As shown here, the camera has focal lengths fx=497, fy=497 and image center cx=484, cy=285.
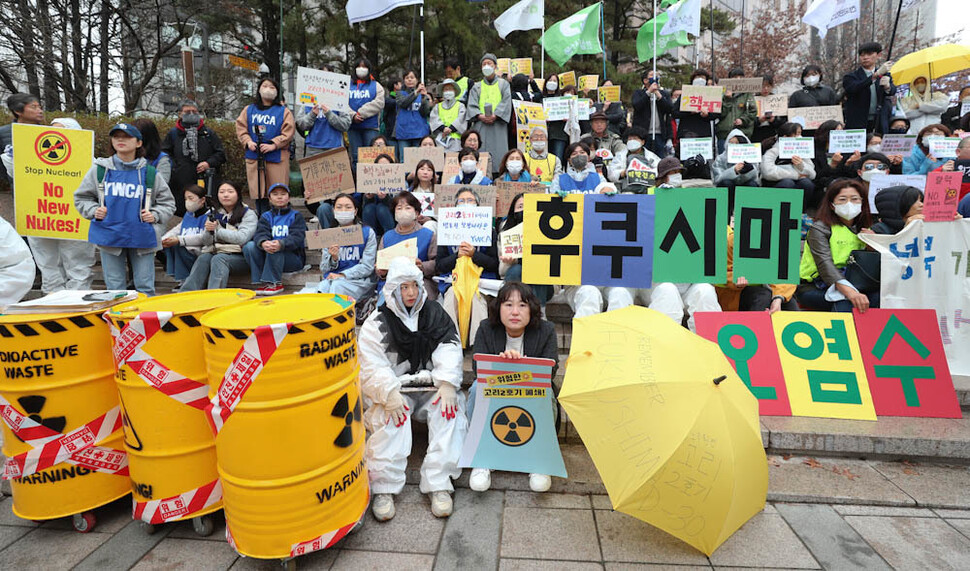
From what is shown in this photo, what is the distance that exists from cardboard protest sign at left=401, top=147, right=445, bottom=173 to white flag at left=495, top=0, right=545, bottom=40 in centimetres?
483

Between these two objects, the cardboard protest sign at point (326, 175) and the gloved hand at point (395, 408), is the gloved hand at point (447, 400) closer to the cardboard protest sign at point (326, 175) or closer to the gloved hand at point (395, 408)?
the gloved hand at point (395, 408)

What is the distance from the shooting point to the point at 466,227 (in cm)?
490

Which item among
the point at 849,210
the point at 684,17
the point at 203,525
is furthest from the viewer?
the point at 684,17

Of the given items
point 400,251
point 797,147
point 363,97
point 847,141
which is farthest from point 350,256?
point 847,141

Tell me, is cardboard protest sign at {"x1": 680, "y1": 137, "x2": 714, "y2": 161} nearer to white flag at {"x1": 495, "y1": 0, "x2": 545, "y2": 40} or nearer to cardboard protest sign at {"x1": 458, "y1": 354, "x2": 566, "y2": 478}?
white flag at {"x1": 495, "y1": 0, "x2": 545, "y2": 40}

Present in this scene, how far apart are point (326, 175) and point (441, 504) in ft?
18.3

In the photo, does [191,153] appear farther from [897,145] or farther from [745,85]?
[897,145]

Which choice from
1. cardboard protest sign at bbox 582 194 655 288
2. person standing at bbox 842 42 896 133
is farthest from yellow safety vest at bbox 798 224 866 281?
person standing at bbox 842 42 896 133

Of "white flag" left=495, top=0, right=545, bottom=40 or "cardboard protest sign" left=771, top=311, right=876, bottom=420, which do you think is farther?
"white flag" left=495, top=0, right=545, bottom=40

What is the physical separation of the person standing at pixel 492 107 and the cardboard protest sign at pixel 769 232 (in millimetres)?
5090

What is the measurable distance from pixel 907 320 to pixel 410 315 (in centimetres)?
397

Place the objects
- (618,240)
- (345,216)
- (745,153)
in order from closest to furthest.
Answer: (618,240) → (345,216) → (745,153)

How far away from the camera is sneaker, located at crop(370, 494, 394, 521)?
294 centimetres

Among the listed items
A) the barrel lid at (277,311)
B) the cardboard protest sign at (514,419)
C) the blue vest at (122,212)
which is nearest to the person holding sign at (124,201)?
the blue vest at (122,212)
